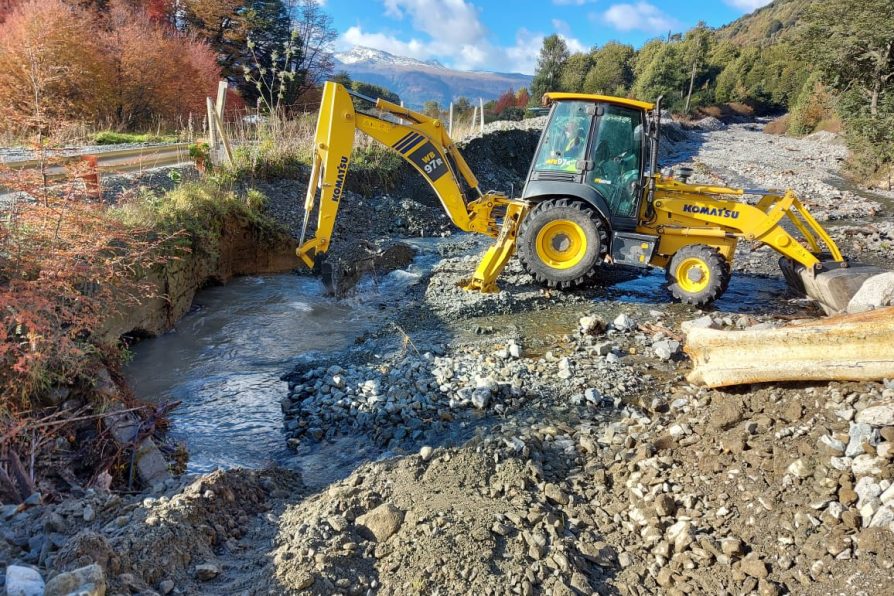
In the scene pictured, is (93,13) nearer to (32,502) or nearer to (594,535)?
(32,502)

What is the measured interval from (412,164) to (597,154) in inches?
93.0

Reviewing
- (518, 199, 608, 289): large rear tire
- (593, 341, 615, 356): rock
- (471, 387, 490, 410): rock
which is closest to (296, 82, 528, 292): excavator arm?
(518, 199, 608, 289): large rear tire

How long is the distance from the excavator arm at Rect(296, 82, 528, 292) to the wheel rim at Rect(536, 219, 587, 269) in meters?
0.38

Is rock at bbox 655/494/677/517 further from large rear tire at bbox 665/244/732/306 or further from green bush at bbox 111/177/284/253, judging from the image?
green bush at bbox 111/177/284/253

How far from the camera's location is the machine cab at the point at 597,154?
680cm

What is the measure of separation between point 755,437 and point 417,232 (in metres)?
8.55

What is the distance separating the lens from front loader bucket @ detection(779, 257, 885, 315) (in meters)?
6.21

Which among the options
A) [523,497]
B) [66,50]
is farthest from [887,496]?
[66,50]

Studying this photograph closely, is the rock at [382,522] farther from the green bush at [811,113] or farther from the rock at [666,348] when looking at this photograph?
the green bush at [811,113]

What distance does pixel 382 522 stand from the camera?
9.83 ft

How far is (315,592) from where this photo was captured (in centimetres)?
250

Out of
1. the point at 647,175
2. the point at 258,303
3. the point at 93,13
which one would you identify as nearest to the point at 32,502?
the point at 258,303

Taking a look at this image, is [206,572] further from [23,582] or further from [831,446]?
[831,446]

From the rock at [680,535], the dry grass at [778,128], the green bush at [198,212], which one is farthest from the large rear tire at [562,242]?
the dry grass at [778,128]
